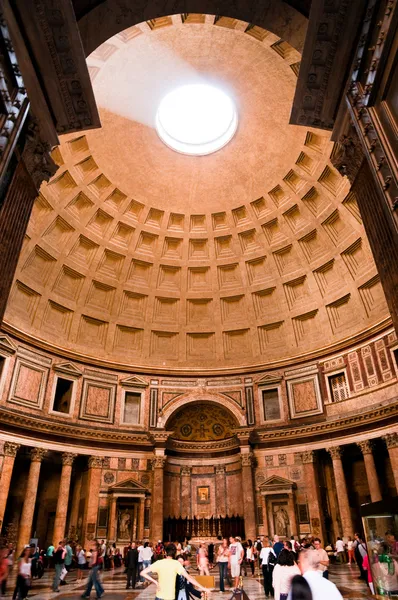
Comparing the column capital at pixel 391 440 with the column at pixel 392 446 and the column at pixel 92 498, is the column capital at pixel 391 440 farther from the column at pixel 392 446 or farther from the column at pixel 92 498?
the column at pixel 92 498

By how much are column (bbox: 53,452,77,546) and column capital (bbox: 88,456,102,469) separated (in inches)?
40.6

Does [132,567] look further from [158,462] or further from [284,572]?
[158,462]

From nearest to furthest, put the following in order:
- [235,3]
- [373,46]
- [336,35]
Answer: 1. [373,46]
2. [336,35]
3. [235,3]

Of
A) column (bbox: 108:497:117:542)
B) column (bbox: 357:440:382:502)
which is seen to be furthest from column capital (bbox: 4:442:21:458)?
column (bbox: 357:440:382:502)

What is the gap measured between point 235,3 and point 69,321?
20.0 meters

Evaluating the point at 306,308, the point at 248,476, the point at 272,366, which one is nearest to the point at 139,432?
the point at 248,476

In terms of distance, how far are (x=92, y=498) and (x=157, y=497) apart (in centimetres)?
354

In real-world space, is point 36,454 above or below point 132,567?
above

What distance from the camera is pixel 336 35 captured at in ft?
29.6

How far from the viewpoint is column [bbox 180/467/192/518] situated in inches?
1026

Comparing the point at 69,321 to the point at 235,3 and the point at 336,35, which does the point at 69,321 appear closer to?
the point at 235,3

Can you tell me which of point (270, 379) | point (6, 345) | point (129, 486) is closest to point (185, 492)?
point (129, 486)

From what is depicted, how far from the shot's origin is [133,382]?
88.9 feet

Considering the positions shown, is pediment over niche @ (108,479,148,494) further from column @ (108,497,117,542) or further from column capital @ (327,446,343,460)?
column capital @ (327,446,343,460)
